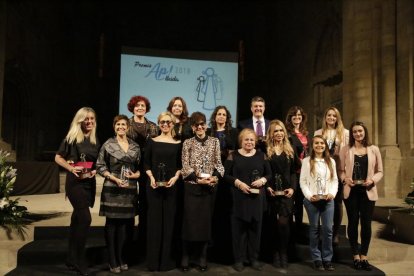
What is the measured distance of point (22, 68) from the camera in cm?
1020

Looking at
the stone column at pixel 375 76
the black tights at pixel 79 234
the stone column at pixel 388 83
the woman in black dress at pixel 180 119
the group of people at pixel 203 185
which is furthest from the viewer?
the stone column at pixel 388 83

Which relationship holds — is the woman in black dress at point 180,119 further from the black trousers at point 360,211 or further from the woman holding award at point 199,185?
the black trousers at point 360,211

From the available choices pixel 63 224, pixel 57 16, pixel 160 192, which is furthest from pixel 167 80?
pixel 160 192

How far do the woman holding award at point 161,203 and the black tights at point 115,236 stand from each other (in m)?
0.22

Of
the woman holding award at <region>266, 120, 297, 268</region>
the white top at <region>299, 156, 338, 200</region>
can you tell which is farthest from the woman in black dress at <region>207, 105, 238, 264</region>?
the white top at <region>299, 156, 338, 200</region>

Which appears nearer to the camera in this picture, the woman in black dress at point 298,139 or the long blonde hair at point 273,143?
the long blonde hair at point 273,143

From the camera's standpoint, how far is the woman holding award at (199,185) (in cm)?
357

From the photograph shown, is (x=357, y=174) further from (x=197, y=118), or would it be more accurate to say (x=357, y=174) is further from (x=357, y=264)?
(x=197, y=118)

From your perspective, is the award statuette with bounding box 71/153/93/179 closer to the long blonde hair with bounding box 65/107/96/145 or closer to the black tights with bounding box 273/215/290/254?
the long blonde hair with bounding box 65/107/96/145

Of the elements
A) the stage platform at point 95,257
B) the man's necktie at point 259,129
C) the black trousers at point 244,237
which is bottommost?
the stage platform at point 95,257

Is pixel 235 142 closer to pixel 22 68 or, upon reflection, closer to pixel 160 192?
pixel 160 192

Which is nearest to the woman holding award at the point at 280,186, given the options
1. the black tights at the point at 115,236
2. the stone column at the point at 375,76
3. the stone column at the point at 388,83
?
the black tights at the point at 115,236

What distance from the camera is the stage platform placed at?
11.9 ft

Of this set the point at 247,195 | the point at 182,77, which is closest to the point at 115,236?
the point at 247,195
